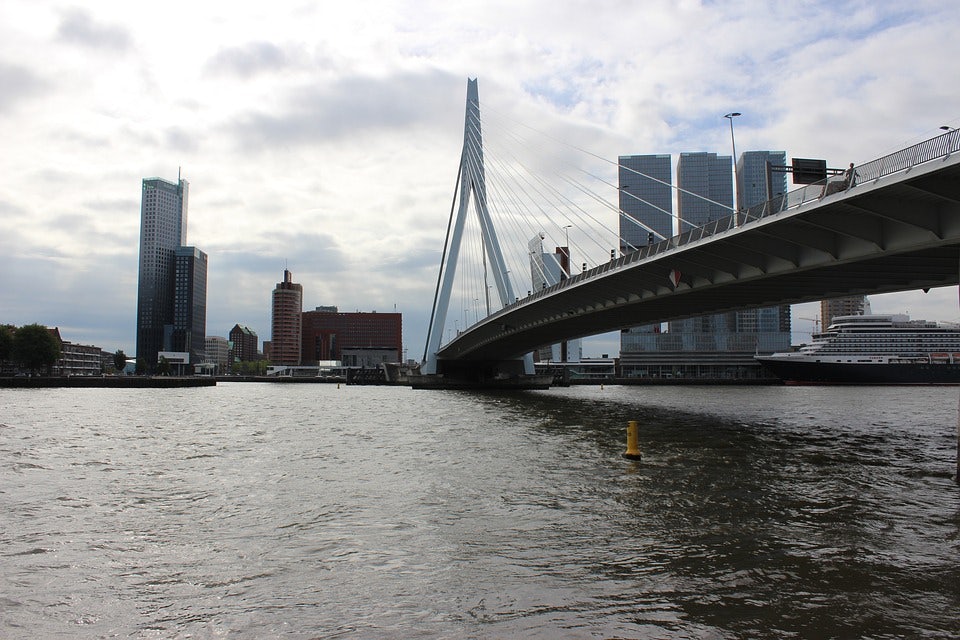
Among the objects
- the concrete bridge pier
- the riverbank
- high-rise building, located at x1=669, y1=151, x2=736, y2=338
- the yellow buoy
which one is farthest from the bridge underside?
the riverbank

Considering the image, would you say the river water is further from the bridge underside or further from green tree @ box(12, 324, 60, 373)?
green tree @ box(12, 324, 60, 373)

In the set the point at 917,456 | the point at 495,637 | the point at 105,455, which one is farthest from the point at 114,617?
the point at 917,456

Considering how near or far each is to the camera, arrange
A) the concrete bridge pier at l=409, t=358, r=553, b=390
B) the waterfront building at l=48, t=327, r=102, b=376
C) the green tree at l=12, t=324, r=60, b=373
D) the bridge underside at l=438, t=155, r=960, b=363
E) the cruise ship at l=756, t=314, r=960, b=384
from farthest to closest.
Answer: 1. the waterfront building at l=48, t=327, r=102, b=376
2. the green tree at l=12, t=324, r=60, b=373
3. the cruise ship at l=756, t=314, r=960, b=384
4. the concrete bridge pier at l=409, t=358, r=553, b=390
5. the bridge underside at l=438, t=155, r=960, b=363

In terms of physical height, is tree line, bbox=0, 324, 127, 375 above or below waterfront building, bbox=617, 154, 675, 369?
below

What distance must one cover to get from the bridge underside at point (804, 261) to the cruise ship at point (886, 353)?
6084 centimetres

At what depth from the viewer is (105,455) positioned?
17.9 meters

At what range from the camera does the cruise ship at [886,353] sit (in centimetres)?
8894

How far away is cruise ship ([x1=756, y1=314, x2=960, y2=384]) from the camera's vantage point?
3501 inches

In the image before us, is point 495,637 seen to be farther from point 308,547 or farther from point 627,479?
Result: point 627,479

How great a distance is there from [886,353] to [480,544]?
98559mm

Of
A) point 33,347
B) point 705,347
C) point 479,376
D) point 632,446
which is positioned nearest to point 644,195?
point 479,376

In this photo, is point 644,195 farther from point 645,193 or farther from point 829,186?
point 829,186

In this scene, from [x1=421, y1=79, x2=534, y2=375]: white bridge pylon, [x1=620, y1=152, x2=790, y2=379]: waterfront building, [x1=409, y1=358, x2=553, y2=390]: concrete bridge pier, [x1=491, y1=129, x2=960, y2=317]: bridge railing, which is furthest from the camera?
[x1=620, y1=152, x2=790, y2=379]: waterfront building

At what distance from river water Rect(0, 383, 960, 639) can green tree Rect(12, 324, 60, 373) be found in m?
88.9
